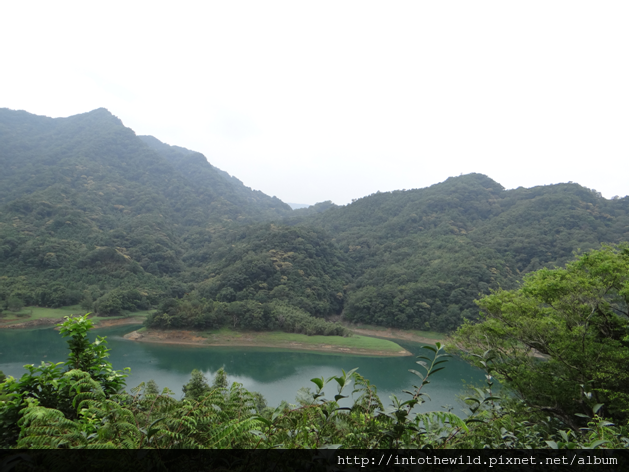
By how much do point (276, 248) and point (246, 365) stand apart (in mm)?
27344

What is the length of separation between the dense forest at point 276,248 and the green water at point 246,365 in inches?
162

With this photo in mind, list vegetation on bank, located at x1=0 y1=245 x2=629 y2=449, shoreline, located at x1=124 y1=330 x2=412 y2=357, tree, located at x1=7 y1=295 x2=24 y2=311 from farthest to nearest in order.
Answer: tree, located at x1=7 y1=295 x2=24 y2=311
shoreline, located at x1=124 y1=330 x2=412 y2=357
vegetation on bank, located at x1=0 y1=245 x2=629 y2=449

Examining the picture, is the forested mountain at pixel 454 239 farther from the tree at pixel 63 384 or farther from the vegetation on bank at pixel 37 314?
the tree at pixel 63 384

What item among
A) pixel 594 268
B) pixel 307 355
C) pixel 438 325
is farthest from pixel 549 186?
pixel 594 268

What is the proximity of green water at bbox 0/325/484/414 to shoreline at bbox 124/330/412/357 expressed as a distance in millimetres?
787

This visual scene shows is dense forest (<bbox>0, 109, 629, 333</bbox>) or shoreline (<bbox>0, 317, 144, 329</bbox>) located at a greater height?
dense forest (<bbox>0, 109, 629, 333</bbox>)

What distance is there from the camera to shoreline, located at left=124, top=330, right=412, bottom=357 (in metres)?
29.6

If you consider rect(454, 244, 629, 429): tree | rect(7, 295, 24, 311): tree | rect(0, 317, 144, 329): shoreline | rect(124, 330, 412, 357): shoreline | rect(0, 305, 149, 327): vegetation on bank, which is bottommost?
rect(124, 330, 412, 357): shoreline

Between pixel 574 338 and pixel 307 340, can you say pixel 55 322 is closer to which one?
pixel 307 340

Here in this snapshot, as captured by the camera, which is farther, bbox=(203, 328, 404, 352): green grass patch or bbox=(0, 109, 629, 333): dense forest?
bbox=(0, 109, 629, 333): dense forest

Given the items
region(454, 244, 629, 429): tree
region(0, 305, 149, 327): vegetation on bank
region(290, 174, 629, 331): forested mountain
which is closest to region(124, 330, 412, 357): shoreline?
region(290, 174, 629, 331): forested mountain

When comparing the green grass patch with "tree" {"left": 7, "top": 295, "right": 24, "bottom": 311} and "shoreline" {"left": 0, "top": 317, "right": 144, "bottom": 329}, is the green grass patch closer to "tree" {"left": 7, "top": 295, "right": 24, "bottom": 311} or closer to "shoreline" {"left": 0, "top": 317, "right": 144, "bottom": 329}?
"shoreline" {"left": 0, "top": 317, "right": 144, "bottom": 329}

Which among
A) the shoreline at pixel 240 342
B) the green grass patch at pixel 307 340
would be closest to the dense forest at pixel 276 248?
the green grass patch at pixel 307 340

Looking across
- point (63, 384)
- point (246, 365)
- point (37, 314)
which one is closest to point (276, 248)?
point (246, 365)
